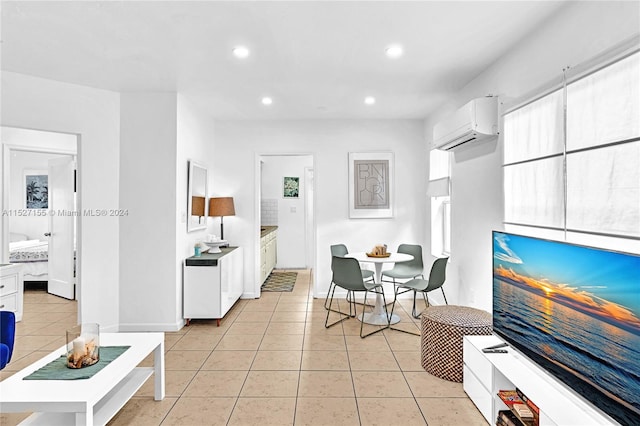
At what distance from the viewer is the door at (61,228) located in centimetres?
503

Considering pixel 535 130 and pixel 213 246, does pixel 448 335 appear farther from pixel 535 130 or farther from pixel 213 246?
pixel 213 246

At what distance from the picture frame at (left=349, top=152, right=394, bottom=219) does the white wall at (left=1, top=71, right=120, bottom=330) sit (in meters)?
2.99

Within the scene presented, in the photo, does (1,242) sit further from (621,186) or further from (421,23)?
(621,186)

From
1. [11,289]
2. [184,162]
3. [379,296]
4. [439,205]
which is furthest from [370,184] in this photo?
[11,289]

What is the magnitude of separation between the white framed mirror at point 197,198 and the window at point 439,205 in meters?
2.97

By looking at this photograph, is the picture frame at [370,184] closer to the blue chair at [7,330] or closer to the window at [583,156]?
the window at [583,156]

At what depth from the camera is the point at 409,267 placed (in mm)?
4484

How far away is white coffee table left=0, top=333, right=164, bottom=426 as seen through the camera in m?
1.64

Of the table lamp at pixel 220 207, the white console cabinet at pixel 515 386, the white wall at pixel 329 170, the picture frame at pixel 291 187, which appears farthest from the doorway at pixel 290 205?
the white console cabinet at pixel 515 386

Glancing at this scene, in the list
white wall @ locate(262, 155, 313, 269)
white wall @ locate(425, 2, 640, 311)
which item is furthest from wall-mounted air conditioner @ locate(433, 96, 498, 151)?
white wall @ locate(262, 155, 313, 269)

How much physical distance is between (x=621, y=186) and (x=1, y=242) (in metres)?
6.21

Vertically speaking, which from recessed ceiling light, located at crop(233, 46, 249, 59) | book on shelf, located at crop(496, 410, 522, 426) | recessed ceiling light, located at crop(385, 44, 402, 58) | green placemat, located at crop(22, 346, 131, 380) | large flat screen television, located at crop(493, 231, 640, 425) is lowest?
book on shelf, located at crop(496, 410, 522, 426)

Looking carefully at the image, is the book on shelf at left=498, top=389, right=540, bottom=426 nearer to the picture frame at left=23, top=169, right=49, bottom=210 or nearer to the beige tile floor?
the beige tile floor

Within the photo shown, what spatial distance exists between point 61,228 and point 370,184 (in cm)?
458
